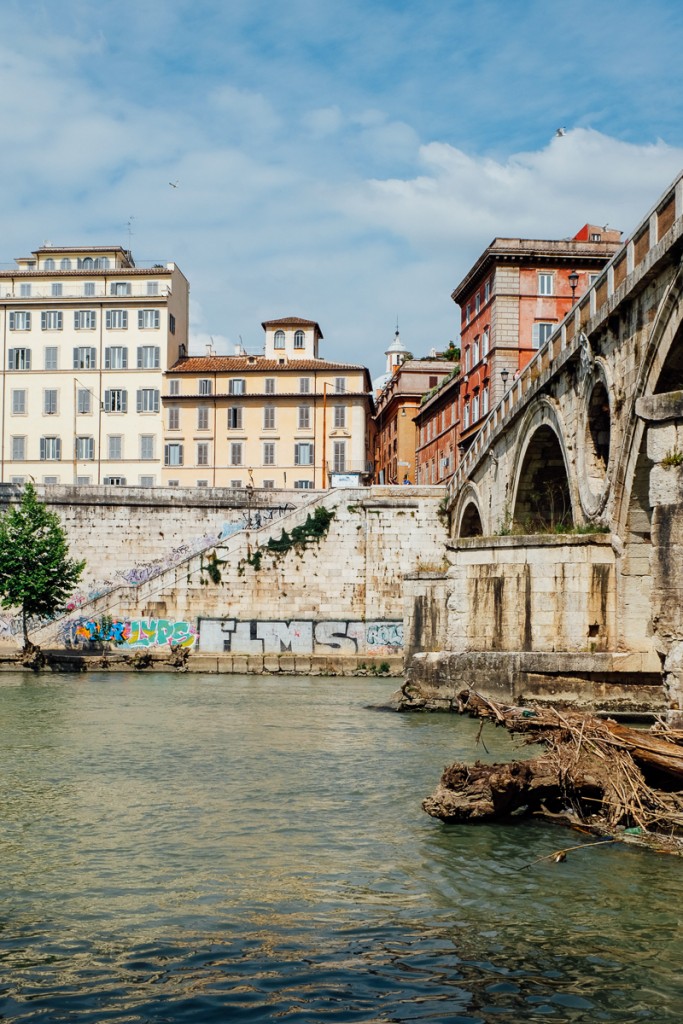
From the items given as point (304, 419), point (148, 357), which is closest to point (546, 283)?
point (304, 419)

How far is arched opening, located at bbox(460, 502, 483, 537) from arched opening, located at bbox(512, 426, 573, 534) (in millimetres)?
5796

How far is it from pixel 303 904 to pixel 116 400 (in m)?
51.6

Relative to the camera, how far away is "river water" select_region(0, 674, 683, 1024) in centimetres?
697

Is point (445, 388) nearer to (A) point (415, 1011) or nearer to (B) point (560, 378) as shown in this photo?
(B) point (560, 378)

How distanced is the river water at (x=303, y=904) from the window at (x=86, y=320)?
45.2m

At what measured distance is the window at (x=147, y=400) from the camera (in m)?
58.5

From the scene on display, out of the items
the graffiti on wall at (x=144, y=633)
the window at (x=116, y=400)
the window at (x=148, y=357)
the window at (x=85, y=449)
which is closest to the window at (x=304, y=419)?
the window at (x=148, y=357)

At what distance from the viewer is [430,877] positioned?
32.5 feet

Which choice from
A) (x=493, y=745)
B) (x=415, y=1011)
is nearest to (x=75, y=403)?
(x=493, y=745)

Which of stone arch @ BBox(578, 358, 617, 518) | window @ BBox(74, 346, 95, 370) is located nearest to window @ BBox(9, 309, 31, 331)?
window @ BBox(74, 346, 95, 370)

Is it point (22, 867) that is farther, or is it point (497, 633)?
point (497, 633)

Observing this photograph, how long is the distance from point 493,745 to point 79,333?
46330 mm

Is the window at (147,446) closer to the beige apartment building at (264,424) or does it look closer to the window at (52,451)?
the beige apartment building at (264,424)

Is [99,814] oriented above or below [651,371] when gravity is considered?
below
